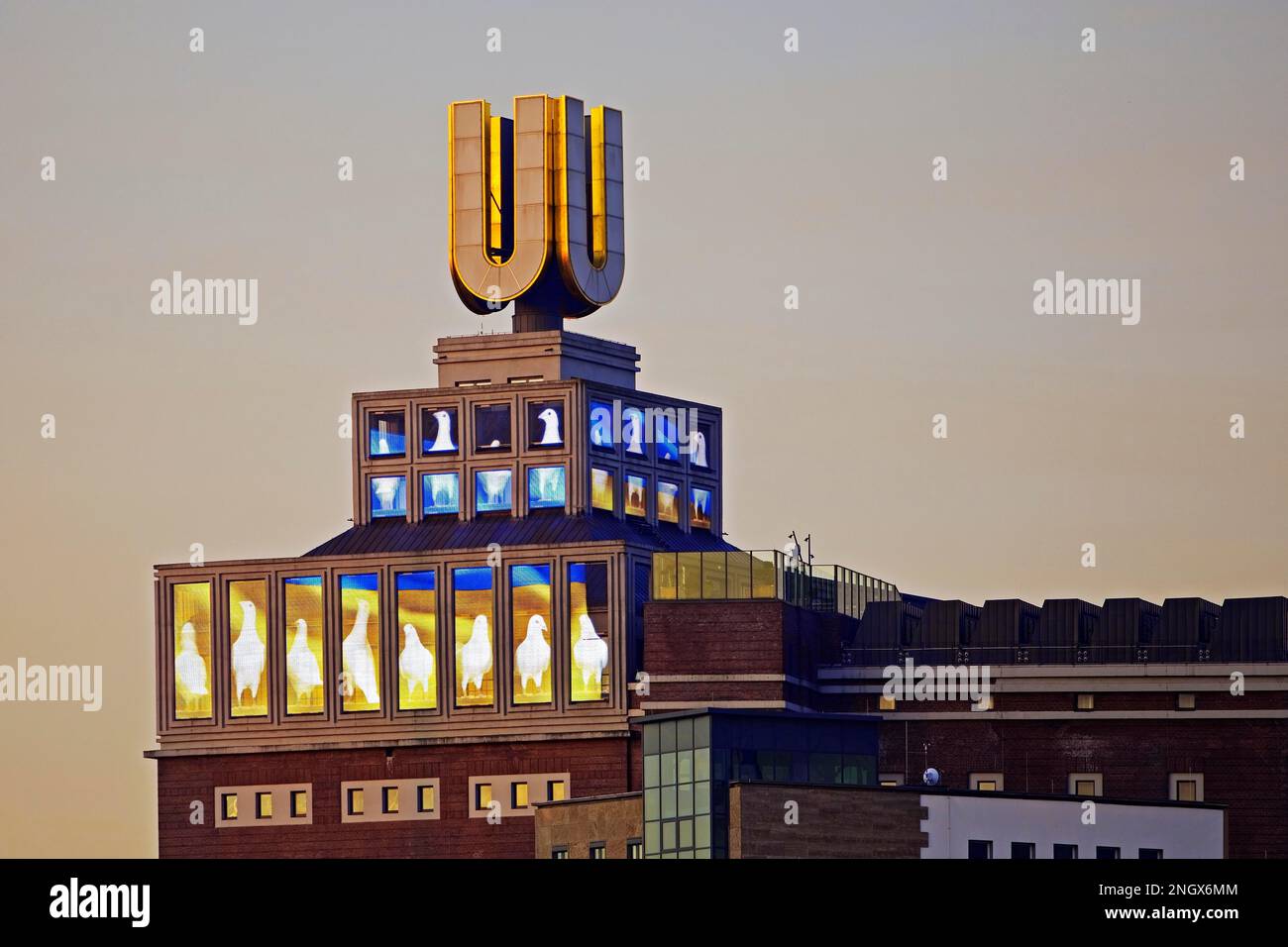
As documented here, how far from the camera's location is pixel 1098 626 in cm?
15138

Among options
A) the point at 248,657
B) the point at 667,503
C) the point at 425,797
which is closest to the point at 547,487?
the point at 667,503

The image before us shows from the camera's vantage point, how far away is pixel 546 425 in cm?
16625

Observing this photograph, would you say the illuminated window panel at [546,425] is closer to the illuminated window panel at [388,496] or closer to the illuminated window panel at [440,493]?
the illuminated window panel at [440,493]

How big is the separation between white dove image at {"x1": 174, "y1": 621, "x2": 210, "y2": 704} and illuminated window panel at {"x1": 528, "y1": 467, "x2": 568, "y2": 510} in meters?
18.1

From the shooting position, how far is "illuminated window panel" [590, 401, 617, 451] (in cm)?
16650

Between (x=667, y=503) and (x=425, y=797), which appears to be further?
(x=667, y=503)

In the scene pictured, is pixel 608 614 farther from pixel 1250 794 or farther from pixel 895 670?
pixel 1250 794

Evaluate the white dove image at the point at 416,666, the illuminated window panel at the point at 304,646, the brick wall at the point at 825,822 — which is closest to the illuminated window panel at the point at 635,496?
the white dove image at the point at 416,666

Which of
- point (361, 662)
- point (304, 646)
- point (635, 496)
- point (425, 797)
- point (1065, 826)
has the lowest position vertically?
point (425, 797)

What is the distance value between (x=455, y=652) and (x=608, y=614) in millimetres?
8427

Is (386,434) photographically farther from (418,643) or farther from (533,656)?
(533,656)

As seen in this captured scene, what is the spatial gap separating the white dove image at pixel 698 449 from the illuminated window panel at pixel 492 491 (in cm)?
1203

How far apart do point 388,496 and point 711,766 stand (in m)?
42.6
